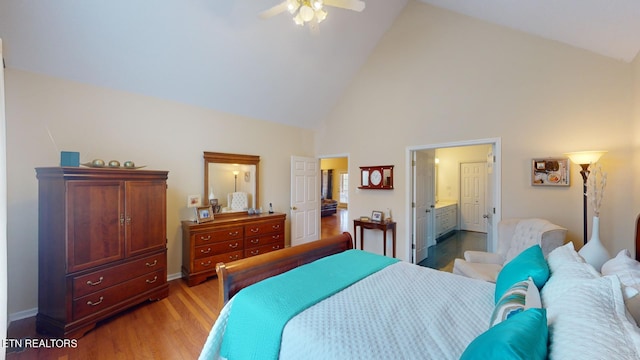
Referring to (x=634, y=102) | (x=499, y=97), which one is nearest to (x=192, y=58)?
(x=499, y=97)

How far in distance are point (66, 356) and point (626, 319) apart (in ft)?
11.2

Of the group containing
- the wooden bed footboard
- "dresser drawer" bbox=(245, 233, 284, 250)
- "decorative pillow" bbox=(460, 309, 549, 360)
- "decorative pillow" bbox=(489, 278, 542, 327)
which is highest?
"decorative pillow" bbox=(460, 309, 549, 360)

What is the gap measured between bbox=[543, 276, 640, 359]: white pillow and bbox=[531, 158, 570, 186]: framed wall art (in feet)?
7.29

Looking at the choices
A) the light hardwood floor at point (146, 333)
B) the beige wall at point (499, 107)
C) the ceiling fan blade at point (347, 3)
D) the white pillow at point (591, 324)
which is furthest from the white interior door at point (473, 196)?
the light hardwood floor at point (146, 333)

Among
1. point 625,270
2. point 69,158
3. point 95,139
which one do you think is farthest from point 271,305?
point 95,139

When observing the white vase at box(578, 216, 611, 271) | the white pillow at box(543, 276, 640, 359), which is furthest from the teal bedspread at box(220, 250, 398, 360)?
the white vase at box(578, 216, 611, 271)

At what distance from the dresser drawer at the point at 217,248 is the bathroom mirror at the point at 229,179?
23.8 inches

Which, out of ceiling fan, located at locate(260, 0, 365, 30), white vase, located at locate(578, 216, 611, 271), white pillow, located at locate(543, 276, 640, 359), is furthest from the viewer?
ceiling fan, located at locate(260, 0, 365, 30)

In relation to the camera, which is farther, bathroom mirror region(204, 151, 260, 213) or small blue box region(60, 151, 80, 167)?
bathroom mirror region(204, 151, 260, 213)

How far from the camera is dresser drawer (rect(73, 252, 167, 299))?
224 cm

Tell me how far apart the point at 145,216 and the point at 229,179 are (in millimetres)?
1517

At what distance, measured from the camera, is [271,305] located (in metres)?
1.41

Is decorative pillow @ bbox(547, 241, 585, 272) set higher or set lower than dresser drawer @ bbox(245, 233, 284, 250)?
higher

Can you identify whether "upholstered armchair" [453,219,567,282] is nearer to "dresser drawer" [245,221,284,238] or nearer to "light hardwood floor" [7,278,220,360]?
"light hardwood floor" [7,278,220,360]
